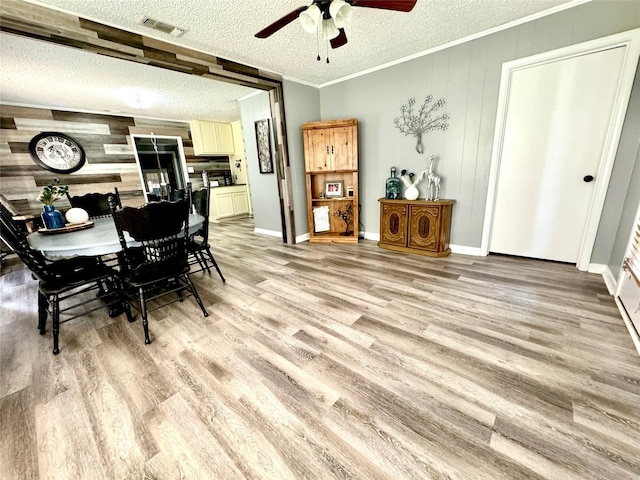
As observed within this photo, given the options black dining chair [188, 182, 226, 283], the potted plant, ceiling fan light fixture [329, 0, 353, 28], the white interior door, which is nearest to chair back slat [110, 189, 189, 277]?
black dining chair [188, 182, 226, 283]

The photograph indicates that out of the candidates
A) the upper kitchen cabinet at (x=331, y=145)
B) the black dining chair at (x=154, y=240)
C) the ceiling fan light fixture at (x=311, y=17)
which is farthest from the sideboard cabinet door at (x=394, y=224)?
the black dining chair at (x=154, y=240)

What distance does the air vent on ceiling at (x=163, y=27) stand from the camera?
87.4 inches

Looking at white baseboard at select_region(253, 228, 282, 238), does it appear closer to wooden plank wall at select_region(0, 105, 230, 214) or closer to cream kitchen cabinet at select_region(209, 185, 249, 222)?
cream kitchen cabinet at select_region(209, 185, 249, 222)

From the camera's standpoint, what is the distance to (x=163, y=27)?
2.32 meters

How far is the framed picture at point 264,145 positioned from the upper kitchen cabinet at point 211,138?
2.48 metres

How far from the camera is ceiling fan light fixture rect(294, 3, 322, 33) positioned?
5.55 ft

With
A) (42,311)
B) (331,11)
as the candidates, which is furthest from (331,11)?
(42,311)

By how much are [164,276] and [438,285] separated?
2.44 m

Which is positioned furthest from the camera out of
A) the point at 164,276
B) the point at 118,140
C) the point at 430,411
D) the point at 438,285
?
the point at 118,140

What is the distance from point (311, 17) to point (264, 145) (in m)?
2.78

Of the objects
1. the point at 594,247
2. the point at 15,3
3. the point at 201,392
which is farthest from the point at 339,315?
the point at 15,3

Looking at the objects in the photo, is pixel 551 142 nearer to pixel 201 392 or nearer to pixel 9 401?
pixel 201 392

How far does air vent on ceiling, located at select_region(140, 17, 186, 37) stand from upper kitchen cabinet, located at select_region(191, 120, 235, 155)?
155 inches

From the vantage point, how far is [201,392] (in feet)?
4.75
